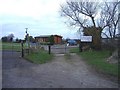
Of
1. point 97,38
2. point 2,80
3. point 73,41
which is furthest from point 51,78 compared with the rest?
point 73,41

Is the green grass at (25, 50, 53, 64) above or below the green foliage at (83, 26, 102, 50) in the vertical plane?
below

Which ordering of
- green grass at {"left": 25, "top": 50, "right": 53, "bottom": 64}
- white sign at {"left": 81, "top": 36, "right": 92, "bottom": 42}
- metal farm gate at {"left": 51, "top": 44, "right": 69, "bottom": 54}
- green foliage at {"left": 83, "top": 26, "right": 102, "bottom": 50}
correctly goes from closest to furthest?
green grass at {"left": 25, "top": 50, "right": 53, "bottom": 64}
metal farm gate at {"left": 51, "top": 44, "right": 69, "bottom": 54}
green foliage at {"left": 83, "top": 26, "right": 102, "bottom": 50}
white sign at {"left": 81, "top": 36, "right": 92, "bottom": 42}

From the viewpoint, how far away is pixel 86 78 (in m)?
15.2

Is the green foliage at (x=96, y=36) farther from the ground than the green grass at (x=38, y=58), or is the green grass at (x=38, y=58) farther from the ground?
the green foliage at (x=96, y=36)

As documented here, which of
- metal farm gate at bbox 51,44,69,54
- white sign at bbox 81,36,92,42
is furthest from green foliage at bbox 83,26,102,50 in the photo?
metal farm gate at bbox 51,44,69,54

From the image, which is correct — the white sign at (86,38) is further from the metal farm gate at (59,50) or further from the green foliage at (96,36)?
the metal farm gate at (59,50)

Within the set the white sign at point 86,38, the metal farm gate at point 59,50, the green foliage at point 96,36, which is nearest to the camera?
the metal farm gate at point 59,50

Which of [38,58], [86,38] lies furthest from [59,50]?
[38,58]

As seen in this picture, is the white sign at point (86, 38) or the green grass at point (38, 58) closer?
the green grass at point (38, 58)

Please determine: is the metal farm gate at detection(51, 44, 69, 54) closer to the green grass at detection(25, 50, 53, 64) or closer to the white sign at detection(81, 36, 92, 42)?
the white sign at detection(81, 36, 92, 42)

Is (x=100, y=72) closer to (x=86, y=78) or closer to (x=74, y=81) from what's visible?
(x=86, y=78)

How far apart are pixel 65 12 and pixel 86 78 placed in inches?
1369

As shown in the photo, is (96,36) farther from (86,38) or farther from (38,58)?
(38,58)

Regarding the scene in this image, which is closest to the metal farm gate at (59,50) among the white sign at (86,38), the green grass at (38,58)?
the white sign at (86,38)
